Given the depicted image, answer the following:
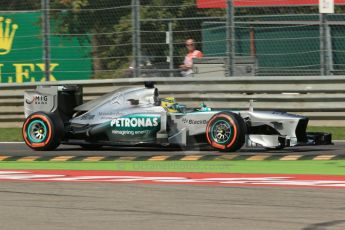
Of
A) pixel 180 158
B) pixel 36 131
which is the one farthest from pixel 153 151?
pixel 36 131

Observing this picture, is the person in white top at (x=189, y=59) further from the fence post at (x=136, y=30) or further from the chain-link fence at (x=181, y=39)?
the fence post at (x=136, y=30)

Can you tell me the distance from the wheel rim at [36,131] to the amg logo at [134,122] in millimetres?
1064

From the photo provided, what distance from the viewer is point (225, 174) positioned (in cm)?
938

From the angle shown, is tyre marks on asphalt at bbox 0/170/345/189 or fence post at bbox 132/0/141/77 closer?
tyre marks on asphalt at bbox 0/170/345/189

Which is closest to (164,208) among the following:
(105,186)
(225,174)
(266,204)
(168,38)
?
(266,204)

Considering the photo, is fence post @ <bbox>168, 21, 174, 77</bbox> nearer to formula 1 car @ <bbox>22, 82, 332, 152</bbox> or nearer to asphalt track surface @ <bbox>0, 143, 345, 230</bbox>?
formula 1 car @ <bbox>22, 82, 332, 152</bbox>

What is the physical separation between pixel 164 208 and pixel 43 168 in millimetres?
3666

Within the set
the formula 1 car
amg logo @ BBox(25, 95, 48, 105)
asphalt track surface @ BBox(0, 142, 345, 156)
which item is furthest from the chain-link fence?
amg logo @ BBox(25, 95, 48, 105)

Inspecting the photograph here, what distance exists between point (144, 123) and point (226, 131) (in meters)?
1.14

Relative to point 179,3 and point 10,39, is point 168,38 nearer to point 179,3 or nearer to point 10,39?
point 179,3

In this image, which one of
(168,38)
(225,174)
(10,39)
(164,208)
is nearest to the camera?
(164,208)

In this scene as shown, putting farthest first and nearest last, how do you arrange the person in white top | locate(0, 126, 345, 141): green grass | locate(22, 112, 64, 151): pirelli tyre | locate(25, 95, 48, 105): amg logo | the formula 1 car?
the person in white top → locate(0, 126, 345, 141): green grass → locate(25, 95, 48, 105): amg logo → locate(22, 112, 64, 151): pirelli tyre → the formula 1 car

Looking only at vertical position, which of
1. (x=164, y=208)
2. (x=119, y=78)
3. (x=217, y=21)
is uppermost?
(x=217, y=21)

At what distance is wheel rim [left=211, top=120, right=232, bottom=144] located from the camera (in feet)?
36.2
